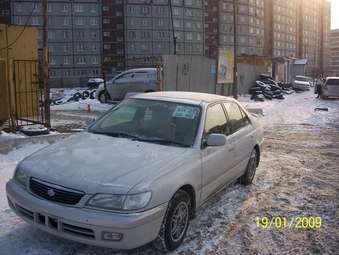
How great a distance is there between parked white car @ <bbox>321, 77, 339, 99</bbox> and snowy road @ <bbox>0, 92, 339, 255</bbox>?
19.6 metres

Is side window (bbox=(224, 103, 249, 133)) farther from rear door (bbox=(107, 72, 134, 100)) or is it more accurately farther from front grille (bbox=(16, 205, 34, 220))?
rear door (bbox=(107, 72, 134, 100))

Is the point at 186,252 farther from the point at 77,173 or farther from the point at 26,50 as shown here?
the point at 26,50

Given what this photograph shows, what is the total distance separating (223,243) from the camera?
4551mm

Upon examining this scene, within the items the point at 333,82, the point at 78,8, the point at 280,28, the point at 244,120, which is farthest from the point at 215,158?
the point at 280,28

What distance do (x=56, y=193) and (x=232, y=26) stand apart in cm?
10515

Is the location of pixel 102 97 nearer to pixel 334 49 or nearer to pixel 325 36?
pixel 325 36

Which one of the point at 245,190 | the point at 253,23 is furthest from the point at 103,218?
the point at 253,23

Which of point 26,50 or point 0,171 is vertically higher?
point 26,50

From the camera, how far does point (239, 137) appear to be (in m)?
5.98

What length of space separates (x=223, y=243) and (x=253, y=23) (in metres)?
110

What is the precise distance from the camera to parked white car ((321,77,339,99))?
27672 millimetres

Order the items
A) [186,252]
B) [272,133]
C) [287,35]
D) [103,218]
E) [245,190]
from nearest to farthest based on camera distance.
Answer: [103,218], [186,252], [245,190], [272,133], [287,35]

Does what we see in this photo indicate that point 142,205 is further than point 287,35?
No
